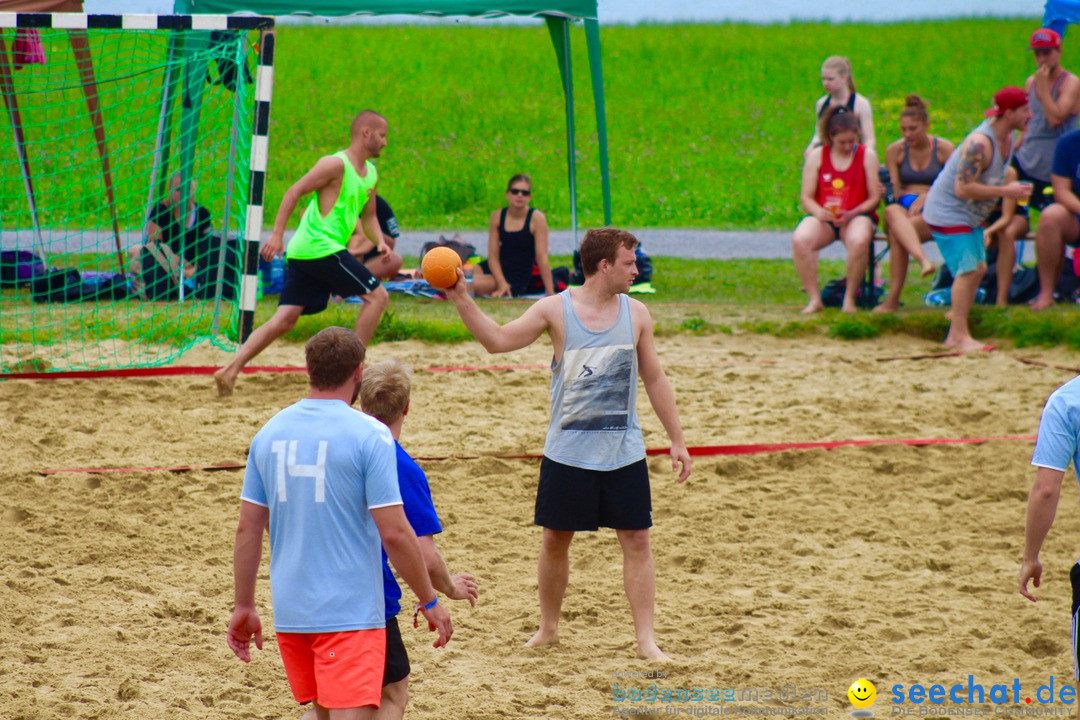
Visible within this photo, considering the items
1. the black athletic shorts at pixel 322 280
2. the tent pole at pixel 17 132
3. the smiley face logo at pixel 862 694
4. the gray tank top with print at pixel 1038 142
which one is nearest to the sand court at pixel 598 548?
the smiley face logo at pixel 862 694

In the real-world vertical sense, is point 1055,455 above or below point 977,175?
below

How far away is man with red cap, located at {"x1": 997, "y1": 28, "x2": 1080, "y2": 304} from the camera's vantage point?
958 cm

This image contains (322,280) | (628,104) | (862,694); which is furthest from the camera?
(628,104)

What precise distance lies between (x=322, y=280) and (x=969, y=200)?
4862 mm

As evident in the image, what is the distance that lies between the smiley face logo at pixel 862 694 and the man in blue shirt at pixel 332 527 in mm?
1640

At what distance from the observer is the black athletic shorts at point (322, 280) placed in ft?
23.5

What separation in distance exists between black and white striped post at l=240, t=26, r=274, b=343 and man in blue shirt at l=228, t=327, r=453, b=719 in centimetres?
475

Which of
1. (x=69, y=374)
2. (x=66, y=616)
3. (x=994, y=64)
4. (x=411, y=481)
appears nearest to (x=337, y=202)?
(x=69, y=374)

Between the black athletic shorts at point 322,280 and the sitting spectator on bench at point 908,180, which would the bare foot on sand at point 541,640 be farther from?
the sitting spectator on bench at point 908,180

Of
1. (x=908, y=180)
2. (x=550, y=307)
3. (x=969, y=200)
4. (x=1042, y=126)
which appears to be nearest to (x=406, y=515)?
(x=550, y=307)

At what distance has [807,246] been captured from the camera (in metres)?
9.88

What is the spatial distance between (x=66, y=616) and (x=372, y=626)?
203 centimetres

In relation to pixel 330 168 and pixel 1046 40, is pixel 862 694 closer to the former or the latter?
pixel 330 168

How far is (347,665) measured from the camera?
2945mm
